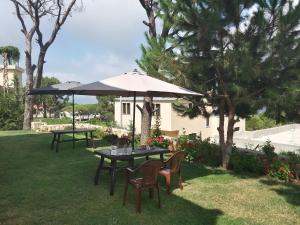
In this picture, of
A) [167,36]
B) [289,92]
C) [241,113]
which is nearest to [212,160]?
[241,113]

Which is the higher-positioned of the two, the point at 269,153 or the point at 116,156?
the point at 116,156

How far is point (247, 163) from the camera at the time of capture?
8.95 meters

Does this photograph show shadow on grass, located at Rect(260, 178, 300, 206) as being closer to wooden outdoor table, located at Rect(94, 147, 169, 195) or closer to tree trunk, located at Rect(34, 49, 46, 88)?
wooden outdoor table, located at Rect(94, 147, 169, 195)

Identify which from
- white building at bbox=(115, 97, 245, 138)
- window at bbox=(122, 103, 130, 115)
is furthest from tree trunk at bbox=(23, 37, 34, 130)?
window at bbox=(122, 103, 130, 115)

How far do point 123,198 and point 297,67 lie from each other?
16.9 ft

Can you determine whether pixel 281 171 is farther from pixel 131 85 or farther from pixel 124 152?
pixel 131 85

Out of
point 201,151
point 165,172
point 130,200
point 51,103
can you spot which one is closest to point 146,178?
point 130,200

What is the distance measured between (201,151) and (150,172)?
4732mm

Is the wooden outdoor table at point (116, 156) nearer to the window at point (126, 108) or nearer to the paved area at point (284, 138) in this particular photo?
the paved area at point (284, 138)

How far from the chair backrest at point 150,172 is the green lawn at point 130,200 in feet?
1.71

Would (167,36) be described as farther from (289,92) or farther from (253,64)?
(289,92)

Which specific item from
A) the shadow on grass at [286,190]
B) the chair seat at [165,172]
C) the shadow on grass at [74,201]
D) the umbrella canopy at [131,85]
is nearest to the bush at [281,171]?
the shadow on grass at [286,190]

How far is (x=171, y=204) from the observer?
6.21 m

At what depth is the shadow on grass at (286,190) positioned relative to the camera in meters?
6.70
